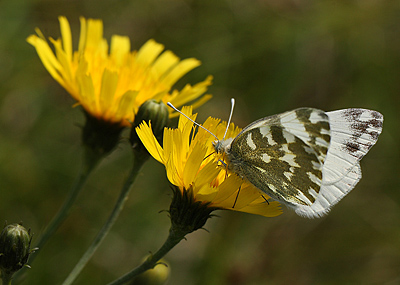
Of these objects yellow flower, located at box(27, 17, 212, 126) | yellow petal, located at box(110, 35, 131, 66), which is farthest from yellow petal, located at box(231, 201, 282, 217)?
yellow petal, located at box(110, 35, 131, 66)

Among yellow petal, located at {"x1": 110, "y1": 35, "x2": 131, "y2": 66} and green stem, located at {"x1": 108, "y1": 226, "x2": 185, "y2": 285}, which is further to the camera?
yellow petal, located at {"x1": 110, "y1": 35, "x2": 131, "y2": 66}

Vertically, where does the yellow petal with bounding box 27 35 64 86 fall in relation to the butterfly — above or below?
above

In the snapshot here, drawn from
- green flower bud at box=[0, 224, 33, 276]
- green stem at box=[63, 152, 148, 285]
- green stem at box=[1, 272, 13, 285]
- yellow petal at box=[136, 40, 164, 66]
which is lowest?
green stem at box=[63, 152, 148, 285]

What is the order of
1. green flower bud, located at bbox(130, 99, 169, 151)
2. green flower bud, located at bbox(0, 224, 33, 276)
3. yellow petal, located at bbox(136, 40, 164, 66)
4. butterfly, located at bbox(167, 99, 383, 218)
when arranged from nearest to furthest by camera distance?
green flower bud, located at bbox(0, 224, 33, 276) < butterfly, located at bbox(167, 99, 383, 218) < green flower bud, located at bbox(130, 99, 169, 151) < yellow petal, located at bbox(136, 40, 164, 66)

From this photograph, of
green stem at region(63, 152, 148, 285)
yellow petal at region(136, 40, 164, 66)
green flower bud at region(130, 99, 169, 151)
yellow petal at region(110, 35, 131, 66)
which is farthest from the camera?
yellow petal at region(136, 40, 164, 66)

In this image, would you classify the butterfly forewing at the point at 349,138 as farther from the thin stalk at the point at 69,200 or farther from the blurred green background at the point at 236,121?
the blurred green background at the point at 236,121

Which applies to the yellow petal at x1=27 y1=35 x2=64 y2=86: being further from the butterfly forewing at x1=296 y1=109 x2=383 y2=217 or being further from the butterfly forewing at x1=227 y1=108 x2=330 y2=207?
the butterfly forewing at x1=296 y1=109 x2=383 y2=217

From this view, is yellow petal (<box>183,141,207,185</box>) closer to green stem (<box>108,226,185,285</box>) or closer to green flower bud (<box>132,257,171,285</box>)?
green stem (<box>108,226,185,285</box>)

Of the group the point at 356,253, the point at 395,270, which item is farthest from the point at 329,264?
the point at 395,270

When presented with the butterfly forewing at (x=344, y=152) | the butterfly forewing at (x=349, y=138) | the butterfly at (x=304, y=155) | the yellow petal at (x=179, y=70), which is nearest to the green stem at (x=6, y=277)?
the butterfly at (x=304, y=155)
